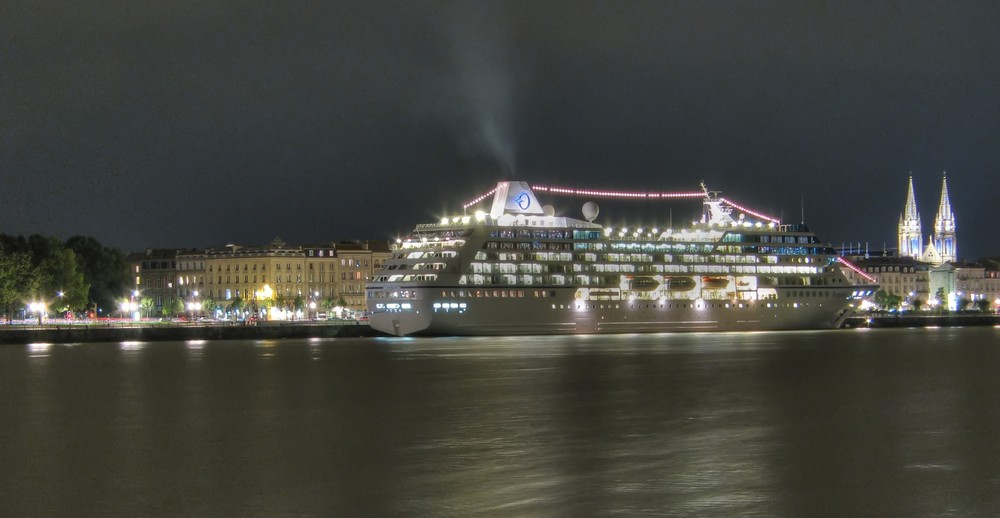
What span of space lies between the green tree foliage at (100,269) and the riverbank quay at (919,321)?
61.7 metres

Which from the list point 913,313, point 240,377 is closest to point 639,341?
point 240,377

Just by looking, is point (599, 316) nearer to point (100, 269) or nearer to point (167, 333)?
point (167, 333)

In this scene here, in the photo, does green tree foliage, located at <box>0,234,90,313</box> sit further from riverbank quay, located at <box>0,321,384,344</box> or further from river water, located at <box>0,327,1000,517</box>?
river water, located at <box>0,327,1000,517</box>

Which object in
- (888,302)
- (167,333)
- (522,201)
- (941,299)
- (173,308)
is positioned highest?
(522,201)

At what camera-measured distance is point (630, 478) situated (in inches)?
750

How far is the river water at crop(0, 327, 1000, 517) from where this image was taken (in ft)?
57.5

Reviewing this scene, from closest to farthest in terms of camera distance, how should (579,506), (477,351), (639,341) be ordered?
(579,506) < (477,351) < (639,341)

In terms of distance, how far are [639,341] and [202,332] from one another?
28940mm

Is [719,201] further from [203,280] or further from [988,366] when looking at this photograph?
[203,280]

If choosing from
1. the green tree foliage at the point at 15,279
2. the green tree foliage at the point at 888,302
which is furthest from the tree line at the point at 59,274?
the green tree foliage at the point at 888,302

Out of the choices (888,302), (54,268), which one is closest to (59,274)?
(54,268)

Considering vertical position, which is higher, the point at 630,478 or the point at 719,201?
the point at 719,201

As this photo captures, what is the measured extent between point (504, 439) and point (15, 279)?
2573 inches

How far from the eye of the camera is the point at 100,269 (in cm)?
11050
